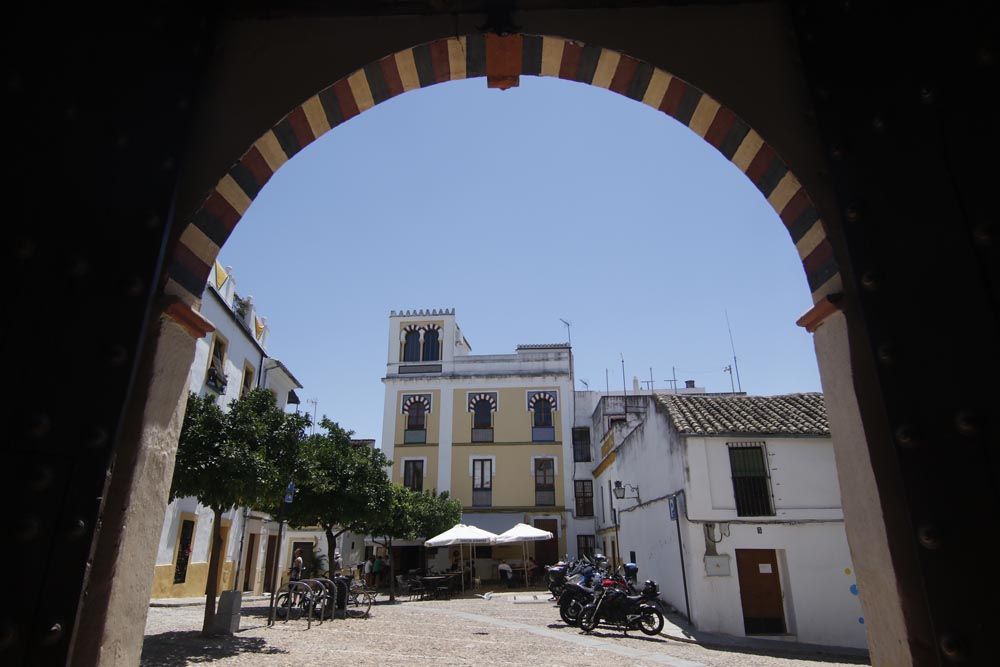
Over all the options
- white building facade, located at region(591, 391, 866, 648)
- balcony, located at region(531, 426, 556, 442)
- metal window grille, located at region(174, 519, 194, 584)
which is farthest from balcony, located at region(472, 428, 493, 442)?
metal window grille, located at region(174, 519, 194, 584)

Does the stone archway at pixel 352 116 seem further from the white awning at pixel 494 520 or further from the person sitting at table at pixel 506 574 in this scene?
the white awning at pixel 494 520

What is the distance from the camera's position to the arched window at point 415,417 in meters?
28.9

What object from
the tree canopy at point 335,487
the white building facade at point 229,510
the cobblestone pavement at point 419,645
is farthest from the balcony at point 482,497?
the cobblestone pavement at point 419,645

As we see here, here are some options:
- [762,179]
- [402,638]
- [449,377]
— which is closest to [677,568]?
[402,638]

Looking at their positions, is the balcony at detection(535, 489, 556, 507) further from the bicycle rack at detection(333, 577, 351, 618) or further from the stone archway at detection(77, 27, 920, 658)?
the stone archway at detection(77, 27, 920, 658)

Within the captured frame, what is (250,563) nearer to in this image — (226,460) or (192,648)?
(192,648)

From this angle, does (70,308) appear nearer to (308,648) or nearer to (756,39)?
(756,39)

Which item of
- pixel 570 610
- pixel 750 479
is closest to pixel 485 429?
pixel 570 610

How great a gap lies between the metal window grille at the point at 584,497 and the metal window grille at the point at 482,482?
3870 mm

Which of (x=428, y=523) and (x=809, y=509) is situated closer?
(x=809, y=509)

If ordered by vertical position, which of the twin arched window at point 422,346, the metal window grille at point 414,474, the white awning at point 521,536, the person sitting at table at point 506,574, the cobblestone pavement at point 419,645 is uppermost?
the twin arched window at point 422,346

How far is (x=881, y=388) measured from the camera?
1656 mm

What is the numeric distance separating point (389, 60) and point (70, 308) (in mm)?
1521

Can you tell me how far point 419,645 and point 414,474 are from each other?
62.7 feet
